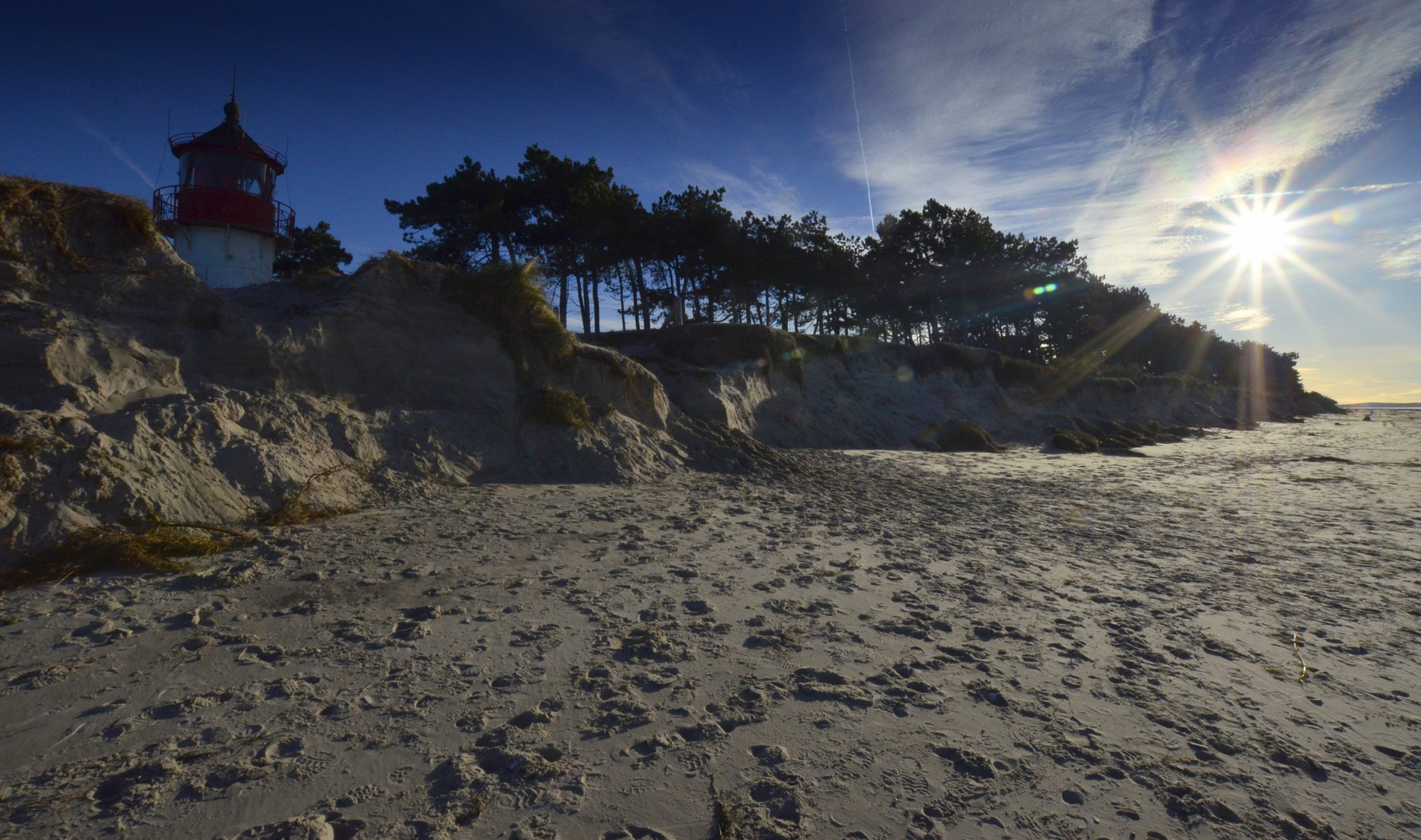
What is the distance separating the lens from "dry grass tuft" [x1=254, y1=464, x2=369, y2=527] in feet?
22.5

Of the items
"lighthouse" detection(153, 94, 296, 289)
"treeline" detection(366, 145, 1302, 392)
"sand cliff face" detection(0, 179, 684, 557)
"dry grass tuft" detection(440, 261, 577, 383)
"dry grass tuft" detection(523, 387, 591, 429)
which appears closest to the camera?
"sand cliff face" detection(0, 179, 684, 557)

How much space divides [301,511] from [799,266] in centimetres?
2847

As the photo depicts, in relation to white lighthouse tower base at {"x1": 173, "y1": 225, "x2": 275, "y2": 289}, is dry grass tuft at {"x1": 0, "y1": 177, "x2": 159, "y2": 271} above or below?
below

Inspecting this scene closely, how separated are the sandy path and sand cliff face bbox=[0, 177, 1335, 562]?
1.48 metres

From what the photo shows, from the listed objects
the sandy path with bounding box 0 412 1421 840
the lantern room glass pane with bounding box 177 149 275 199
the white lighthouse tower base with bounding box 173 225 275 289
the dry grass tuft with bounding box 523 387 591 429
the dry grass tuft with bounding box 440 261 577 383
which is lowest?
the sandy path with bounding box 0 412 1421 840

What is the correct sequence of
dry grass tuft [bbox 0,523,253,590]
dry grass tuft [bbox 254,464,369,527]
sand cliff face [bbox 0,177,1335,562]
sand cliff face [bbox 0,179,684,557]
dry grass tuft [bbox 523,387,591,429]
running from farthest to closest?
1. dry grass tuft [bbox 523,387,591,429]
2. dry grass tuft [bbox 254,464,369,527]
3. sand cliff face [bbox 0,177,1335,562]
4. sand cliff face [bbox 0,179,684,557]
5. dry grass tuft [bbox 0,523,253,590]

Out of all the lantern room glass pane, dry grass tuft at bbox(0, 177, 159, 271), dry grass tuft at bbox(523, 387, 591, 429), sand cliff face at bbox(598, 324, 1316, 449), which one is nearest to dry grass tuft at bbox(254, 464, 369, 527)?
dry grass tuft at bbox(523, 387, 591, 429)

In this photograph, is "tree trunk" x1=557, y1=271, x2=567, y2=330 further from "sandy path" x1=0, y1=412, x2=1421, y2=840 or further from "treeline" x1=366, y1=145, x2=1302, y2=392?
"sandy path" x1=0, y1=412, x2=1421, y2=840

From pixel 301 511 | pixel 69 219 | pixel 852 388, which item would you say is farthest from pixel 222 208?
pixel 852 388

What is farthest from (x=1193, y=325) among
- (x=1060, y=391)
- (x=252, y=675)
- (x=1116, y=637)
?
(x=252, y=675)

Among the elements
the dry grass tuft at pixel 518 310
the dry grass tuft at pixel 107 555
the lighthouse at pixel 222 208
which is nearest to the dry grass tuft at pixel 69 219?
the dry grass tuft at pixel 518 310

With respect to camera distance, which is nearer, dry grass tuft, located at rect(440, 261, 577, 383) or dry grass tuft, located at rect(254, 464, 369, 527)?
dry grass tuft, located at rect(254, 464, 369, 527)

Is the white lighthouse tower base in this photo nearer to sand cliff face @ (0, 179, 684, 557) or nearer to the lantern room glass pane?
the lantern room glass pane

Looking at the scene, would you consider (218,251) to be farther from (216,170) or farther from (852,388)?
(852,388)
